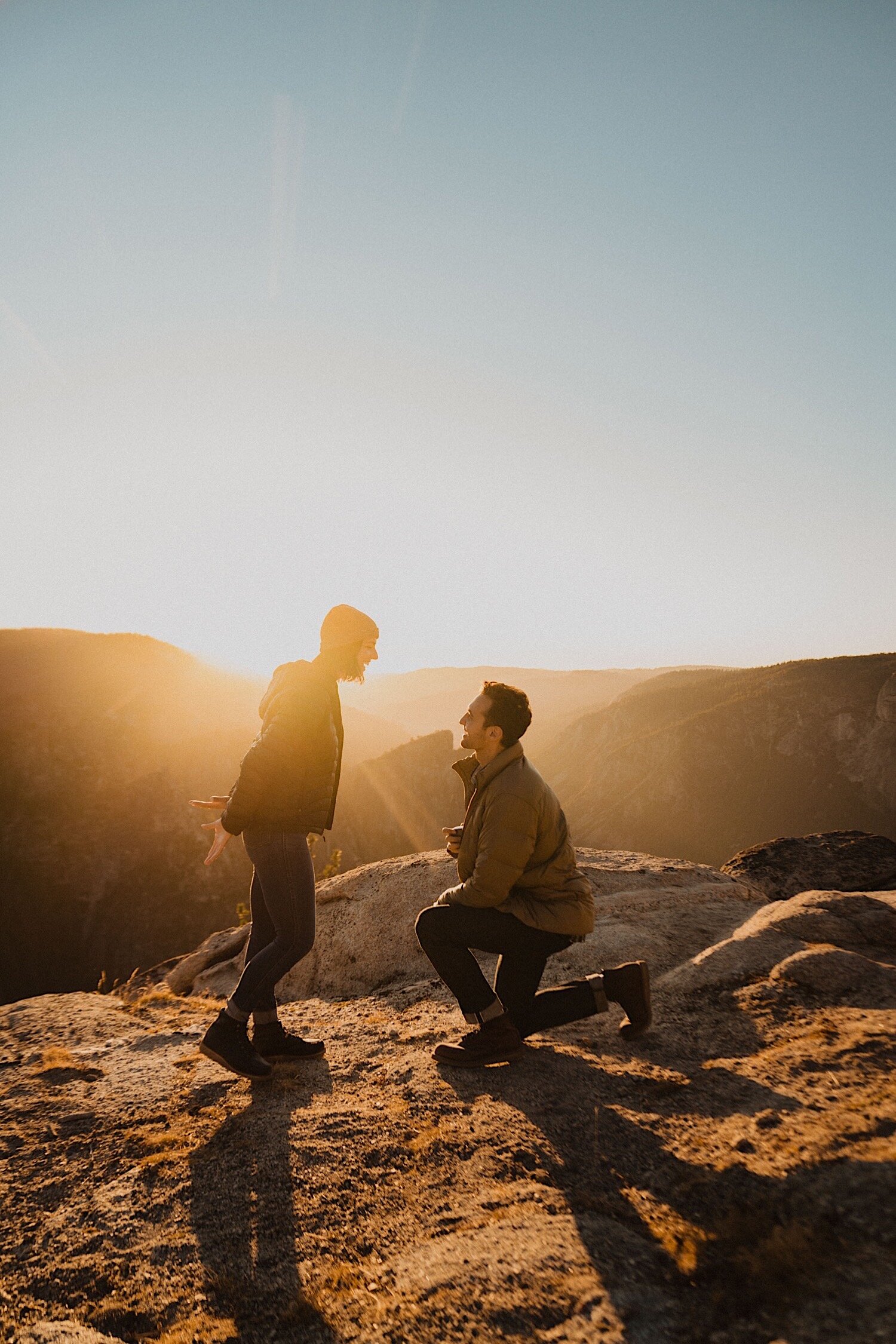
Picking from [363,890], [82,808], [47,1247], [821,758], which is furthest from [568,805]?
[47,1247]

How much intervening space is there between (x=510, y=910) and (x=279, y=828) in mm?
1563

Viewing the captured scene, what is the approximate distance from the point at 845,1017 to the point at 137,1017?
586cm

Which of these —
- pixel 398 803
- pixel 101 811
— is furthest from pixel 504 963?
pixel 398 803

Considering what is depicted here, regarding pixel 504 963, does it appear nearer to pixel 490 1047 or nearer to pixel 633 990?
pixel 490 1047

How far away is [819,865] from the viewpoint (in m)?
9.08

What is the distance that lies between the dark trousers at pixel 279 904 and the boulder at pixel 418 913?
2783 mm

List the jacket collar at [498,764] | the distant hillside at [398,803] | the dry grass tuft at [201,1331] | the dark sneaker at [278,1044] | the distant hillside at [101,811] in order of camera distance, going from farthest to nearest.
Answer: the distant hillside at [398,803] → the distant hillside at [101,811] → the dark sneaker at [278,1044] → the jacket collar at [498,764] → the dry grass tuft at [201,1331]

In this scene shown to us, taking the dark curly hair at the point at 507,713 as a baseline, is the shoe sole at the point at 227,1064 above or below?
below

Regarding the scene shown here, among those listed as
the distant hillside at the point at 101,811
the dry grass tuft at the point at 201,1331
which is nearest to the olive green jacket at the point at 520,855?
the dry grass tuft at the point at 201,1331

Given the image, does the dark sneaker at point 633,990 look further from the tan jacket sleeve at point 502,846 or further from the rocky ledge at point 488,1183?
the tan jacket sleeve at point 502,846

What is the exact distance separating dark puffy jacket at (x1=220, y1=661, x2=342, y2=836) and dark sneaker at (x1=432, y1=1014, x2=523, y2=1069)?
1.65m

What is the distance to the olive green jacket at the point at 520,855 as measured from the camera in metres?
3.80

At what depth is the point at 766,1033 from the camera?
407cm

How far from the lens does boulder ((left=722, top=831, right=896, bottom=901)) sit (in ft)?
28.3
